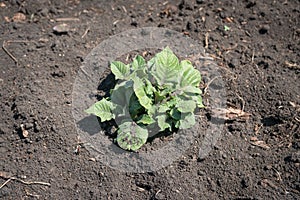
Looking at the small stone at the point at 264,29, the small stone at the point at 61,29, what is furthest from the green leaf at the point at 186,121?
the small stone at the point at 61,29

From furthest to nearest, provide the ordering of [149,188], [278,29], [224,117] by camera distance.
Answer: [278,29], [224,117], [149,188]

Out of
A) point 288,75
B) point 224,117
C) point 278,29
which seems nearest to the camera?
point 224,117

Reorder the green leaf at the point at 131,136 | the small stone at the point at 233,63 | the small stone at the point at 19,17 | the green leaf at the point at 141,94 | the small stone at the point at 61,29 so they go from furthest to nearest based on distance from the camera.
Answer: the small stone at the point at 19,17 < the small stone at the point at 61,29 < the small stone at the point at 233,63 < the green leaf at the point at 131,136 < the green leaf at the point at 141,94

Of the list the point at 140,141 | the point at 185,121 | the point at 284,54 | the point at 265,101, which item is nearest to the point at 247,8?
the point at 284,54

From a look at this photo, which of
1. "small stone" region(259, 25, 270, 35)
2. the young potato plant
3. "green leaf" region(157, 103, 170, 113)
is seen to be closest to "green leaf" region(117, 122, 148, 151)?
the young potato plant

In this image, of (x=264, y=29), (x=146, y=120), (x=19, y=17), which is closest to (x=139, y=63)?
(x=146, y=120)

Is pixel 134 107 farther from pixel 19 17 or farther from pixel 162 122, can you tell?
pixel 19 17

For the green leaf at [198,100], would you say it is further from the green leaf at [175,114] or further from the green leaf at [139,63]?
the green leaf at [139,63]

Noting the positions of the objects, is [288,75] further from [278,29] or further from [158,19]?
[158,19]
